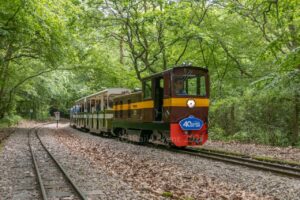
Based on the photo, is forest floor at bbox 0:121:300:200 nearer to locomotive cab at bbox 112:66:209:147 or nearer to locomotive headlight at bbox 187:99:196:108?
locomotive cab at bbox 112:66:209:147

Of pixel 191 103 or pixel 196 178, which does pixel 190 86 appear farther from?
pixel 196 178

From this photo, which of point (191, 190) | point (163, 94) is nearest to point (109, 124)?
point (163, 94)

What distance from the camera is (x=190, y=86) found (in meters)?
15.5

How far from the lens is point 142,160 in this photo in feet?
42.3

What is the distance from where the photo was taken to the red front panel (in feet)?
48.6

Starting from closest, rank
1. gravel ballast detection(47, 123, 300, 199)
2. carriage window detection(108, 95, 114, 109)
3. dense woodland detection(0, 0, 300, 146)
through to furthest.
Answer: gravel ballast detection(47, 123, 300, 199), dense woodland detection(0, 0, 300, 146), carriage window detection(108, 95, 114, 109)

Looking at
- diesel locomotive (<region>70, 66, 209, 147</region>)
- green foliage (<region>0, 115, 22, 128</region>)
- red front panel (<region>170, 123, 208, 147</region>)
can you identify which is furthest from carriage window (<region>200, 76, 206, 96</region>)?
green foliage (<region>0, 115, 22, 128</region>)

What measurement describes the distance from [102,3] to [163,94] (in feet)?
28.4

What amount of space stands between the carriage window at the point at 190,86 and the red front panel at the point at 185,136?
134 cm

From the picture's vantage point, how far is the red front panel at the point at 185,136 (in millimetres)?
14820

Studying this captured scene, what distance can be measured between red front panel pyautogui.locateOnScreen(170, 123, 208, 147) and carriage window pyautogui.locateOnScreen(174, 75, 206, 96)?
1.34 meters

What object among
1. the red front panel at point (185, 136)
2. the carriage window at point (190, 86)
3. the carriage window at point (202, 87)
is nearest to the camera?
the red front panel at point (185, 136)

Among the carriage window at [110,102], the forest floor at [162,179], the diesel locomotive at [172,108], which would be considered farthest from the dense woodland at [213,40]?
the forest floor at [162,179]

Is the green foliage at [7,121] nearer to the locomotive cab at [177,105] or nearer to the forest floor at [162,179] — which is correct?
the locomotive cab at [177,105]
